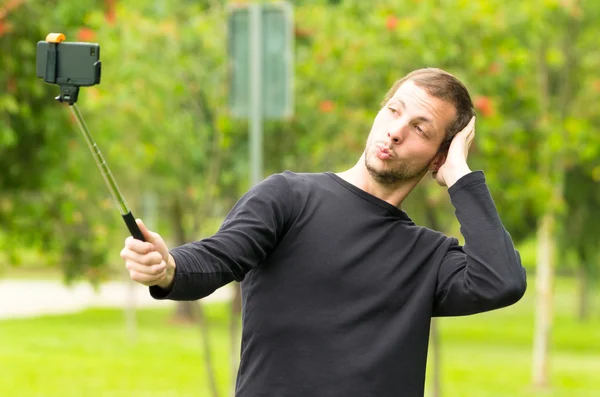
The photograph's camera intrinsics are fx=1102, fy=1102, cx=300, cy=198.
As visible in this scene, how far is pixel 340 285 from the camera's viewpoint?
8.66 feet

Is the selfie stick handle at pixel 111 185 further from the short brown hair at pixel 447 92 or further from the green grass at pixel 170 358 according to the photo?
the green grass at pixel 170 358

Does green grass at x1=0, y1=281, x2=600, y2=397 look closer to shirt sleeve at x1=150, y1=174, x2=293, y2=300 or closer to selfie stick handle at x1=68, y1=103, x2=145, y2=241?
shirt sleeve at x1=150, y1=174, x2=293, y2=300

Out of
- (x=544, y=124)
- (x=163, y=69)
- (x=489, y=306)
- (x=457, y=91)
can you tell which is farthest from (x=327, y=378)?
(x=544, y=124)

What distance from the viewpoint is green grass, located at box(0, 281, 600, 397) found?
1561 cm

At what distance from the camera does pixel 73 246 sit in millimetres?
9367

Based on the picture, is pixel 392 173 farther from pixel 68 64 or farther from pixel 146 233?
pixel 68 64

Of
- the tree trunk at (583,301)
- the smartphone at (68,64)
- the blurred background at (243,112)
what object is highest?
the smartphone at (68,64)

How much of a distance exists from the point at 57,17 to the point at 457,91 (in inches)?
228

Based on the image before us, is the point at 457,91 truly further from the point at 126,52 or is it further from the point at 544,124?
the point at 544,124

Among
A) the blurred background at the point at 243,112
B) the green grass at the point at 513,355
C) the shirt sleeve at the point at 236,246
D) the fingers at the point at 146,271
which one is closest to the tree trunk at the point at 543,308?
the blurred background at the point at 243,112

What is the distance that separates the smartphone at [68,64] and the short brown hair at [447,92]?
95cm

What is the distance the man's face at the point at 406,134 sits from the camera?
2754 millimetres

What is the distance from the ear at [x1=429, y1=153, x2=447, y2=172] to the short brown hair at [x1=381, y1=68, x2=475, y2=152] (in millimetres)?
18

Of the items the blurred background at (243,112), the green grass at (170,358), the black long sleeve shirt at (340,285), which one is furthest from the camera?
the green grass at (170,358)
